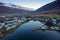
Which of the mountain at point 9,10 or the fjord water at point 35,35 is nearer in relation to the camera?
the fjord water at point 35,35

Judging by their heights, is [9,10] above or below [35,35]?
below

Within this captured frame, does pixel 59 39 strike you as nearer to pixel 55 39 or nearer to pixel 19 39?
pixel 55 39

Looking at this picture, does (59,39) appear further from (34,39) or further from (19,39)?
(19,39)

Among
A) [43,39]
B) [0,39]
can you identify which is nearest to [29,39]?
[43,39]

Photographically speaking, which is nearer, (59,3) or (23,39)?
(23,39)

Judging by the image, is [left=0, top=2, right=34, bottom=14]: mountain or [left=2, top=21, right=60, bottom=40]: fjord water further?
[left=0, top=2, right=34, bottom=14]: mountain

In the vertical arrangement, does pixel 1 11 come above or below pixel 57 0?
below

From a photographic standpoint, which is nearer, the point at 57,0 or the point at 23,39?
the point at 23,39

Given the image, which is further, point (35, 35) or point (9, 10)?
point (9, 10)

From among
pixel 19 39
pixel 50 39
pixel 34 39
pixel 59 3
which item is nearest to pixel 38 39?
pixel 34 39
